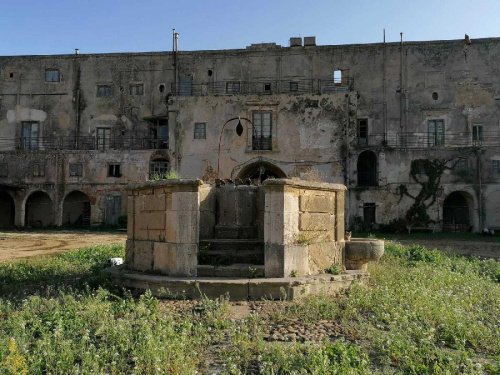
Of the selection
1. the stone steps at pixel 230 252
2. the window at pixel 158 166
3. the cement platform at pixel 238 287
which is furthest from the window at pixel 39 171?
the cement platform at pixel 238 287

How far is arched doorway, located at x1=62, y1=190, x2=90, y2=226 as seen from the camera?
105 feet

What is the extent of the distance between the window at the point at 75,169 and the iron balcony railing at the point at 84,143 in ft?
9.54

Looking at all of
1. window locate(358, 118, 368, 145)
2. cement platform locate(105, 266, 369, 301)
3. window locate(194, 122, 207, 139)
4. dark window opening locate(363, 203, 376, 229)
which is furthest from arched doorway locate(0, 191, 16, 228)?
cement platform locate(105, 266, 369, 301)

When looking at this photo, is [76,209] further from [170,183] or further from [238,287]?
[238,287]

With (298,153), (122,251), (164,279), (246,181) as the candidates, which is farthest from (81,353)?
(298,153)

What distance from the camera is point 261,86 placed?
32375mm

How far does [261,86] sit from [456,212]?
15.6m

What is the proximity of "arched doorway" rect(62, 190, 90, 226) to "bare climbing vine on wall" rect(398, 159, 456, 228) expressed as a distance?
21.3 m

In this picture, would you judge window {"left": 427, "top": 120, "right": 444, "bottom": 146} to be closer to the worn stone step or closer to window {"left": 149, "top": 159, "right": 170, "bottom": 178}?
window {"left": 149, "top": 159, "right": 170, "bottom": 178}

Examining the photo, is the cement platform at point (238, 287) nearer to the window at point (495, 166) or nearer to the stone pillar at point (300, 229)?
the stone pillar at point (300, 229)

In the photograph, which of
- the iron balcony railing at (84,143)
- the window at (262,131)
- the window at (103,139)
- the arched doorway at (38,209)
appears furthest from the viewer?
the window at (103,139)

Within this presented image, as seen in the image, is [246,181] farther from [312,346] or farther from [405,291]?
[312,346]

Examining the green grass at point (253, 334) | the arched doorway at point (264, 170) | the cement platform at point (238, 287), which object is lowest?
the green grass at point (253, 334)

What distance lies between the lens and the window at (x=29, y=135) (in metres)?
34.0
